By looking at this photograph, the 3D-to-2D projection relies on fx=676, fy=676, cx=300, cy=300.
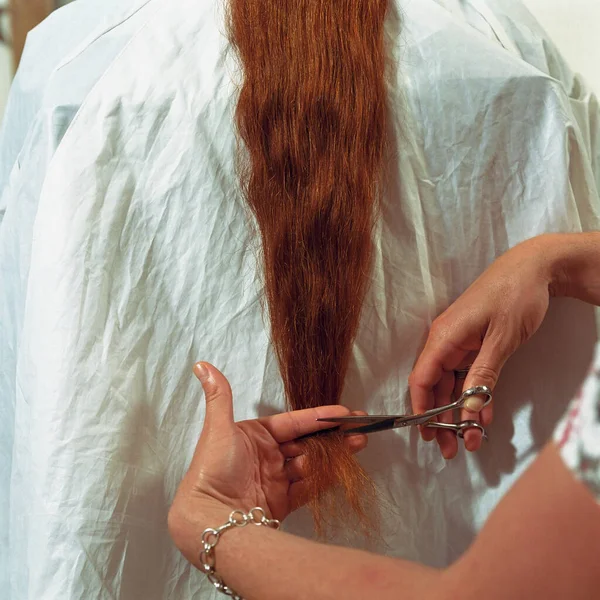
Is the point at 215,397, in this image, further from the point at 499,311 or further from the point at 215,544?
the point at 499,311

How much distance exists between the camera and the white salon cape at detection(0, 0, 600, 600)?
1.93 ft

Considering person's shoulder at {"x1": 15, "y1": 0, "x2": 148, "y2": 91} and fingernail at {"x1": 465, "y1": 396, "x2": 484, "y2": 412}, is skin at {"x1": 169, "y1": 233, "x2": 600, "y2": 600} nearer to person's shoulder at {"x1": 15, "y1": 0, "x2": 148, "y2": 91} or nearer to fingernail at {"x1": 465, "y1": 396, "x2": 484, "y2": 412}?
fingernail at {"x1": 465, "y1": 396, "x2": 484, "y2": 412}

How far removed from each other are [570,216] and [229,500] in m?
0.41

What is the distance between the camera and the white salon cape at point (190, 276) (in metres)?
0.59

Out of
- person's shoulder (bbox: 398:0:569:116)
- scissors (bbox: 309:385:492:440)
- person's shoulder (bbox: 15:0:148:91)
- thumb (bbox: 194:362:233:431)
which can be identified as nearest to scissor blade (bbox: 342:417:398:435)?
scissors (bbox: 309:385:492:440)

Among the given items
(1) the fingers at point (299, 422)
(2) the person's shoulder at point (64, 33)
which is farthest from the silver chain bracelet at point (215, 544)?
(2) the person's shoulder at point (64, 33)

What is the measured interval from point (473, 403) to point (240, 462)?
221mm

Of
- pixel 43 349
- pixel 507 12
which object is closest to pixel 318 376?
pixel 43 349

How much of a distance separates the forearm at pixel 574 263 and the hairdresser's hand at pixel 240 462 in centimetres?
24

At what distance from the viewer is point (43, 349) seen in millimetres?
592

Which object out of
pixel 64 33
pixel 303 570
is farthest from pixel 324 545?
pixel 64 33

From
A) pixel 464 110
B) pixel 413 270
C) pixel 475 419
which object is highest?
pixel 464 110

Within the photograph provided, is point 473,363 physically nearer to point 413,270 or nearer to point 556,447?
point 413,270

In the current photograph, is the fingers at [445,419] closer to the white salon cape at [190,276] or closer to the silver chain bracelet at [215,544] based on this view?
the white salon cape at [190,276]
